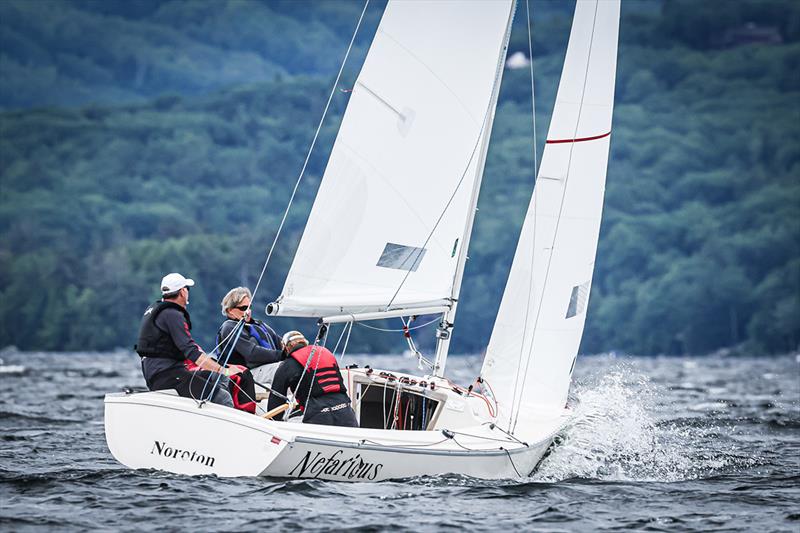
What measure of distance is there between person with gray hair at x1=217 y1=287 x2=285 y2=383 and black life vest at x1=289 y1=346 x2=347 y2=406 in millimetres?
196

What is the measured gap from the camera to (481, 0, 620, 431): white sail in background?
1226 centimetres

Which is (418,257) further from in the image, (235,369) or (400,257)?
(235,369)

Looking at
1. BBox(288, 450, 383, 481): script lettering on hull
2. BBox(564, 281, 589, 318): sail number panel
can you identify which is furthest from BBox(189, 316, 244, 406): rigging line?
BBox(564, 281, 589, 318): sail number panel

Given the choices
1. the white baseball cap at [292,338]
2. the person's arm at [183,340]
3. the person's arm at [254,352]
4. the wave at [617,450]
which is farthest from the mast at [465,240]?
the person's arm at [183,340]

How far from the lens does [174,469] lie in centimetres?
900

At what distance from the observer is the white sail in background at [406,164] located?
1059 cm

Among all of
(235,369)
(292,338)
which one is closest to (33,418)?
(235,369)

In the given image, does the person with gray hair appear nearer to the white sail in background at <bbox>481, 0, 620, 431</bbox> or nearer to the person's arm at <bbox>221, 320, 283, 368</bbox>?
the person's arm at <bbox>221, 320, 283, 368</bbox>

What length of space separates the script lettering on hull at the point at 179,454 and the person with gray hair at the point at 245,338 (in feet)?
2.96

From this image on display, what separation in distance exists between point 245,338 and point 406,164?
2.35 meters

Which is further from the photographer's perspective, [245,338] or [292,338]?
[245,338]

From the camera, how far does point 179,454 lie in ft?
29.3

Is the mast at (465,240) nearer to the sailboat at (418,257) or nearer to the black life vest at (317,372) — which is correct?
the sailboat at (418,257)

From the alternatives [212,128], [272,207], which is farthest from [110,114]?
[272,207]
